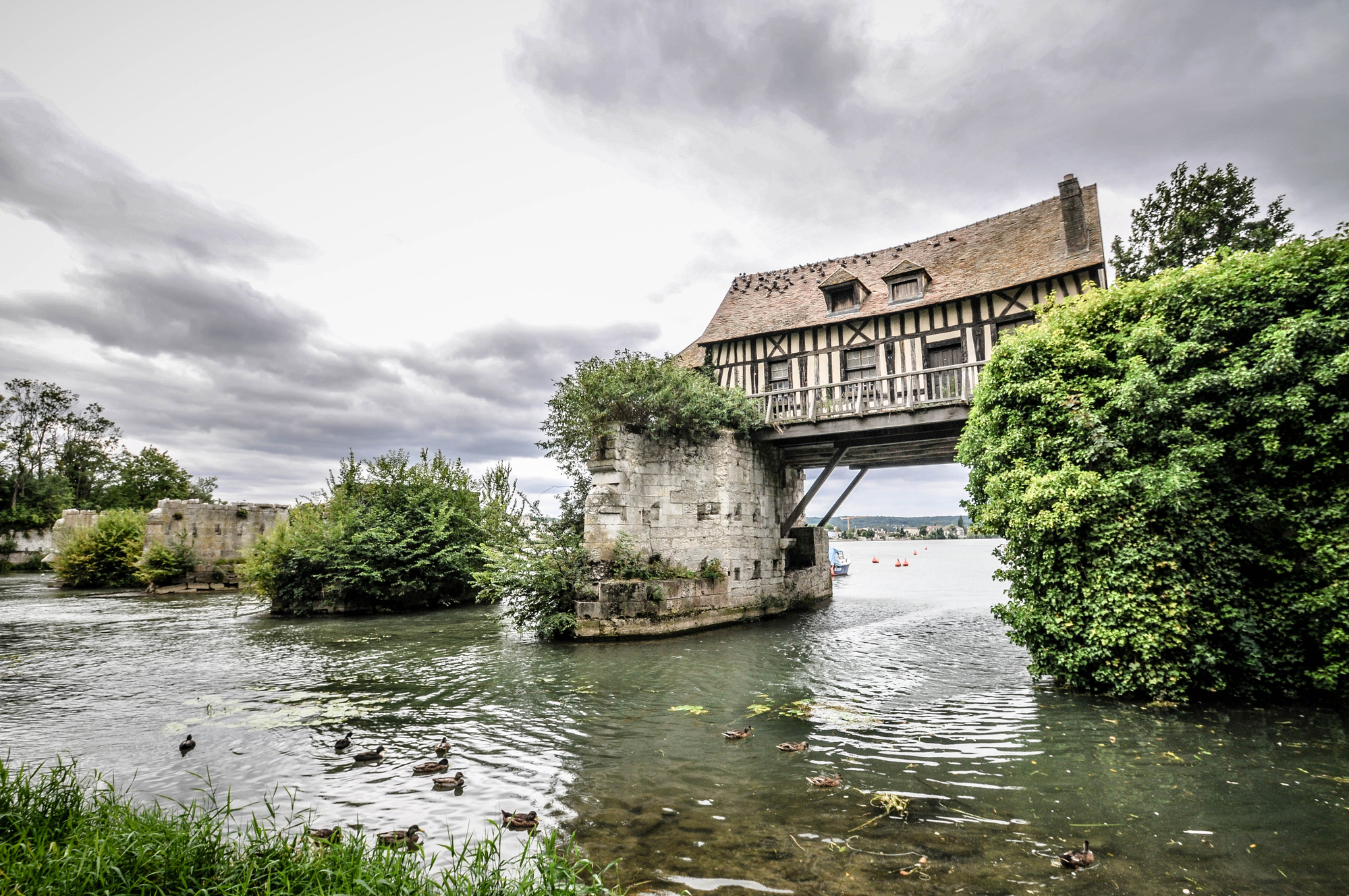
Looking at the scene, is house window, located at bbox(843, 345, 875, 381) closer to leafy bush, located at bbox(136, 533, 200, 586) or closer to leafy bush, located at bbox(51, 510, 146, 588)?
leafy bush, located at bbox(136, 533, 200, 586)

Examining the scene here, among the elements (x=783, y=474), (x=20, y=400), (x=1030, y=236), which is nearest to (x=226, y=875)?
(x=783, y=474)

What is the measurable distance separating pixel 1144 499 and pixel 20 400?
2162 inches

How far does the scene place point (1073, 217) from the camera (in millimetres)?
14117

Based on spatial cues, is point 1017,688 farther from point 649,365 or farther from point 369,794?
point 649,365

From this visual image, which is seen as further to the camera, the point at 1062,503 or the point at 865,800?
the point at 1062,503

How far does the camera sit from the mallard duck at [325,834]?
2.80 metres

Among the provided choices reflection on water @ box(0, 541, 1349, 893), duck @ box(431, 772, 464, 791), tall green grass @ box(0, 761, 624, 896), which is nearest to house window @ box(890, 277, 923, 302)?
reflection on water @ box(0, 541, 1349, 893)

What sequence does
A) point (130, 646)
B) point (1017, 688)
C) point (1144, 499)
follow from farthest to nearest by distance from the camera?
point (130, 646)
point (1017, 688)
point (1144, 499)

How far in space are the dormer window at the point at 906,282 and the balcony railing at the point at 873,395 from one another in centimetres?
228

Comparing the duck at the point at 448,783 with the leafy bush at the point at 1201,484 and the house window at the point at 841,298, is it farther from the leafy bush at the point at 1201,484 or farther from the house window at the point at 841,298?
the house window at the point at 841,298

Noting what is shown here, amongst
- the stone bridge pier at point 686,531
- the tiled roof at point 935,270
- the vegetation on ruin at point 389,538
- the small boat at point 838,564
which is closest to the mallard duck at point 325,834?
the stone bridge pier at point 686,531

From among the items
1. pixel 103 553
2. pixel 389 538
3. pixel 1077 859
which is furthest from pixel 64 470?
pixel 1077 859

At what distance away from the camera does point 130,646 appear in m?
10.7

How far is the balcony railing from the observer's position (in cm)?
1205
